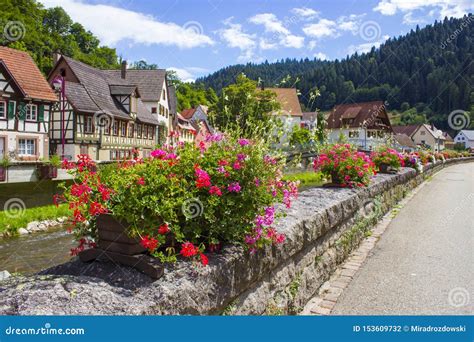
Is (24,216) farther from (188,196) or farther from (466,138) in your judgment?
(466,138)

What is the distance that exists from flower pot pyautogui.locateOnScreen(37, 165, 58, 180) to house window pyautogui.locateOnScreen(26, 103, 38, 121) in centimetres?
855

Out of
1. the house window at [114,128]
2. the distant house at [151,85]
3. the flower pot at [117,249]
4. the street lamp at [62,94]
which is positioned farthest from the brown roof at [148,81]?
the flower pot at [117,249]

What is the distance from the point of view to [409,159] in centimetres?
1555

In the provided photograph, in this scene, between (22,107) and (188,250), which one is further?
(22,107)

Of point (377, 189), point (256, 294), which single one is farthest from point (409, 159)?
point (256, 294)

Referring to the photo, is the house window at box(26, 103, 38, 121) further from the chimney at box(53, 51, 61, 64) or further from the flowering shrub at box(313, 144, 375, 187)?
the flowering shrub at box(313, 144, 375, 187)

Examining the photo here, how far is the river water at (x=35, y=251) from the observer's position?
10.4 m

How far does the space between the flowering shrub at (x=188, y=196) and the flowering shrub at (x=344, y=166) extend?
413 centimetres

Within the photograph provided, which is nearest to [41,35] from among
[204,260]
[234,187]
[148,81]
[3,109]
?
[148,81]

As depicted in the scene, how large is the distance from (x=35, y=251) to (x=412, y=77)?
131378 mm

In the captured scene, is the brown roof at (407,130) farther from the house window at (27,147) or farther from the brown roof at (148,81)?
the house window at (27,147)

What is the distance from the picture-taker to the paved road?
13.2 ft

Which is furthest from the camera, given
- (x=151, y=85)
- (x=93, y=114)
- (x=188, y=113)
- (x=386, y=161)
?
(x=188, y=113)

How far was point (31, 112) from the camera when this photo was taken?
2653 centimetres
